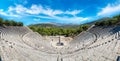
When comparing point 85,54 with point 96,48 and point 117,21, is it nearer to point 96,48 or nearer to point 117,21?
point 96,48

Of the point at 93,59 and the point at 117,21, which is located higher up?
→ the point at 117,21

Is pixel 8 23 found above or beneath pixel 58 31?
above

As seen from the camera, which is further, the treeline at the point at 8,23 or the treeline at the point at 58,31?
the treeline at the point at 58,31

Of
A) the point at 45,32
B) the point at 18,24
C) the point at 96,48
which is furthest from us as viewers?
the point at 45,32

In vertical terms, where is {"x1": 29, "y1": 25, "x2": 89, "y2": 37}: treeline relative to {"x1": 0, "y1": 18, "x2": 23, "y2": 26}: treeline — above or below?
below

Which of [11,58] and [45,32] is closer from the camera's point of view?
[11,58]

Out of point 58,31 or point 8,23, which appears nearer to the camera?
point 8,23

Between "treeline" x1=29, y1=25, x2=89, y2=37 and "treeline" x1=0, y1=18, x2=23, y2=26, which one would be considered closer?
"treeline" x1=0, y1=18, x2=23, y2=26

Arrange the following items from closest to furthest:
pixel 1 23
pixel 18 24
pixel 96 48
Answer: pixel 96 48, pixel 1 23, pixel 18 24

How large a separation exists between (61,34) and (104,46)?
4282 centimetres

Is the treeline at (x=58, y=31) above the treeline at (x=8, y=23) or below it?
below

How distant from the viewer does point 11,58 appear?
25.8 m

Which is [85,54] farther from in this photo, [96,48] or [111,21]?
[111,21]

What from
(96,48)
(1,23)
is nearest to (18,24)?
(1,23)
